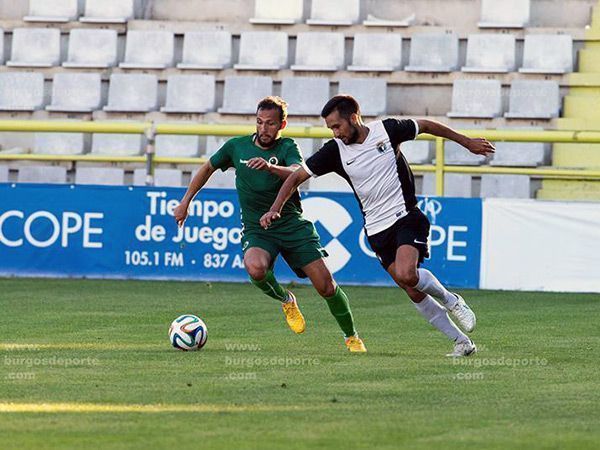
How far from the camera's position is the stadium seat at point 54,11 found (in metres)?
22.4

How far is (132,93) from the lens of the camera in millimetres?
21406

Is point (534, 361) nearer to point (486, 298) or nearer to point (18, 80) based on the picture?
point (486, 298)

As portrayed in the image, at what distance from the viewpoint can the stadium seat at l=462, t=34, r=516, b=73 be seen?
68.0ft

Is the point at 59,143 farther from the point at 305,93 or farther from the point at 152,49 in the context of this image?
the point at 305,93

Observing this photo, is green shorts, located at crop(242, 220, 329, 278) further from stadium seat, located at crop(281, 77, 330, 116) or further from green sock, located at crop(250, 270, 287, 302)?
stadium seat, located at crop(281, 77, 330, 116)

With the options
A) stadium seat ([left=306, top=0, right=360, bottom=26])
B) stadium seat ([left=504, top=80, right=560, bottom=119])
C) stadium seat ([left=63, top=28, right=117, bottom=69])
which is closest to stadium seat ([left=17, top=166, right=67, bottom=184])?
stadium seat ([left=63, top=28, right=117, bottom=69])

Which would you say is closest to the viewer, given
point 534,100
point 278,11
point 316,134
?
point 316,134

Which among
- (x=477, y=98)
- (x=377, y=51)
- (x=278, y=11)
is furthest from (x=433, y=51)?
(x=278, y=11)

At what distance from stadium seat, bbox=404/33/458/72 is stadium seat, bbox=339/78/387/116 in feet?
1.66

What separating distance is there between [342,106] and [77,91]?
12.2 m

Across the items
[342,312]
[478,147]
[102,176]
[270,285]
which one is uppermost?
[102,176]

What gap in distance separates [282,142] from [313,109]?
375 inches

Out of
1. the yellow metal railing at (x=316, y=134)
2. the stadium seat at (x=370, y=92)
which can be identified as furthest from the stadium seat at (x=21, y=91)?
the stadium seat at (x=370, y=92)

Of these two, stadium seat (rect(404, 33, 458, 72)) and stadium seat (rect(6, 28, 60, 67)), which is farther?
stadium seat (rect(6, 28, 60, 67))
